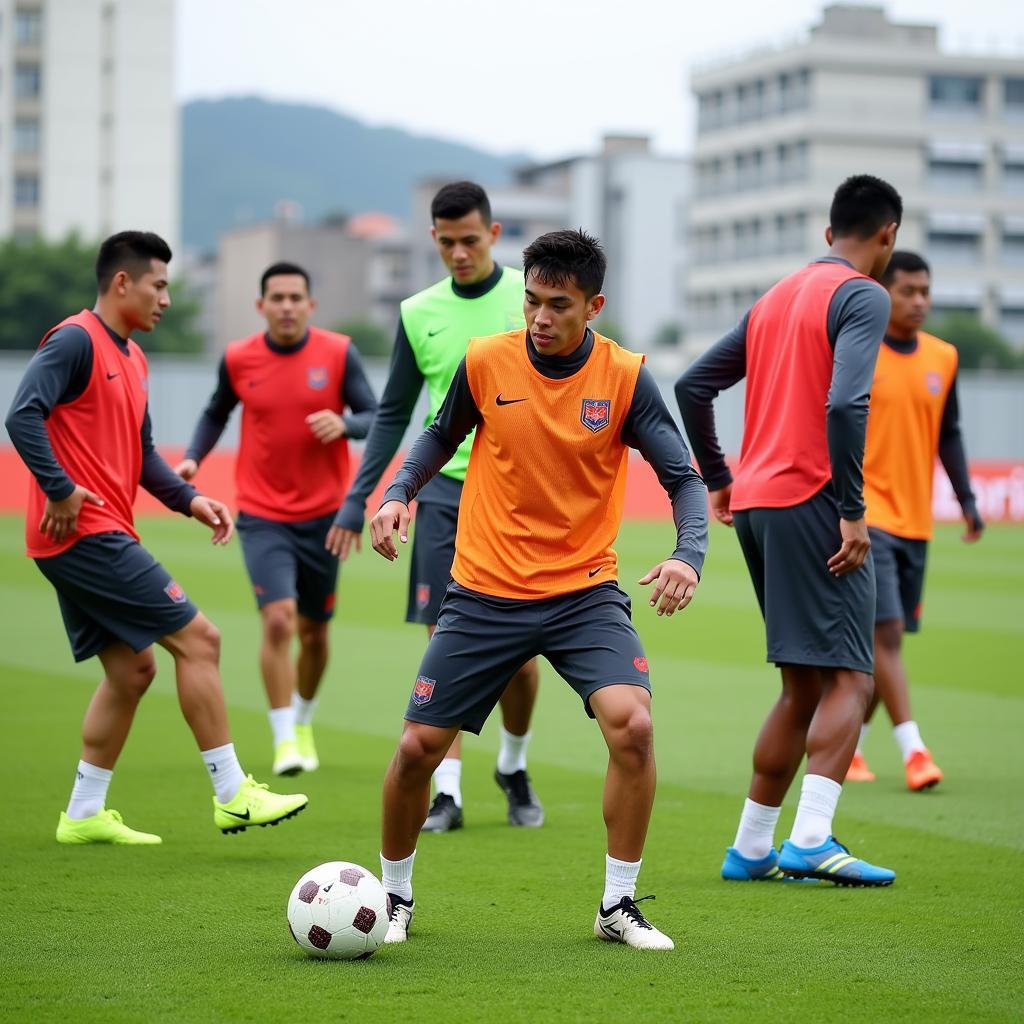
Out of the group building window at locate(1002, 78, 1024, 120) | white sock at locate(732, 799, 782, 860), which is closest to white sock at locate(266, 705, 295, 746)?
white sock at locate(732, 799, 782, 860)

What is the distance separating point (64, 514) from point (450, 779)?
2150mm

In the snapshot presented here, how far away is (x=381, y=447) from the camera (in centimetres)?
749

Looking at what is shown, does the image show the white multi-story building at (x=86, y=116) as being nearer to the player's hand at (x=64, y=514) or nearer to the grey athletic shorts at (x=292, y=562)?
the grey athletic shorts at (x=292, y=562)

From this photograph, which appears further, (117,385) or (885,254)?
(117,385)

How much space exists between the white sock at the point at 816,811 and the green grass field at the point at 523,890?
0.20 metres

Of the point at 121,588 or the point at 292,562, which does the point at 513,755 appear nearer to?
the point at 121,588

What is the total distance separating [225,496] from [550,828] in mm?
22329

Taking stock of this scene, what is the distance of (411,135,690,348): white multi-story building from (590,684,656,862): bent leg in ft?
363

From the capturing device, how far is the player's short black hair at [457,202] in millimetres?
7570

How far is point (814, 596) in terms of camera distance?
616cm

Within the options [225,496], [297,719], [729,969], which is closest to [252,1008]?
[729,969]

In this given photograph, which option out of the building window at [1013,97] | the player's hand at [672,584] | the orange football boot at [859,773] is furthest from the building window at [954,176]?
the player's hand at [672,584]

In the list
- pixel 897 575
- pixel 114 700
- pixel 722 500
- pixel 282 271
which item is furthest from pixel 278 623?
pixel 897 575

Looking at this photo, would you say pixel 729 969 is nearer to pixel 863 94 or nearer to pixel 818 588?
pixel 818 588
